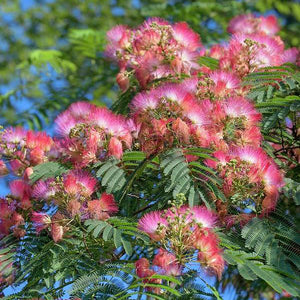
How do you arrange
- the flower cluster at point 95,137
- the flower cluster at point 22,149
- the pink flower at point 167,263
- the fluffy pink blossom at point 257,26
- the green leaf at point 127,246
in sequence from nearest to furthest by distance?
the pink flower at point 167,263 → the green leaf at point 127,246 → the flower cluster at point 95,137 → the flower cluster at point 22,149 → the fluffy pink blossom at point 257,26

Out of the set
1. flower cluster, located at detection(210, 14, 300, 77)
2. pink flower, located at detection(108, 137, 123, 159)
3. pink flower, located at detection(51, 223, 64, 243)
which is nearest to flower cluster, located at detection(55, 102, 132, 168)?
pink flower, located at detection(108, 137, 123, 159)

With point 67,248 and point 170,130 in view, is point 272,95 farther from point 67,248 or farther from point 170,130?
point 67,248

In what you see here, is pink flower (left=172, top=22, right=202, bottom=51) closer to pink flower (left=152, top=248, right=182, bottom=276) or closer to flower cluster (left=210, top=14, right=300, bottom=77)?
flower cluster (left=210, top=14, right=300, bottom=77)

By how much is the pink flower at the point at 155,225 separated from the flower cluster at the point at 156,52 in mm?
1128

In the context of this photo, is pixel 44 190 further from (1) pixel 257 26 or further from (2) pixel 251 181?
(1) pixel 257 26

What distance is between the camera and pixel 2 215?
3.07m

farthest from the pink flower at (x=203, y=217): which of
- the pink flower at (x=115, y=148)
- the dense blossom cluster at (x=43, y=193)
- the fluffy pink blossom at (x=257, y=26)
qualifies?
the fluffy pink blossom at (x=257, y=26)

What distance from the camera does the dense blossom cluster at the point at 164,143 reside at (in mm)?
2463

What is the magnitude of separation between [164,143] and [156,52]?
704 millimetres

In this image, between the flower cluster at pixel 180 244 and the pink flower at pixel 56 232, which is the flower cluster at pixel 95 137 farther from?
the flower cluster at pixel 180 244

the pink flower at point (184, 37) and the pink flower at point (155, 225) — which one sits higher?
the pink flower at point (184, 37)

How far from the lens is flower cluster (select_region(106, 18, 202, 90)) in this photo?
3441mm

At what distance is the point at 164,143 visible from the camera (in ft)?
9.52

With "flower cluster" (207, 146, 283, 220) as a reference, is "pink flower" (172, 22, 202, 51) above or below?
above
